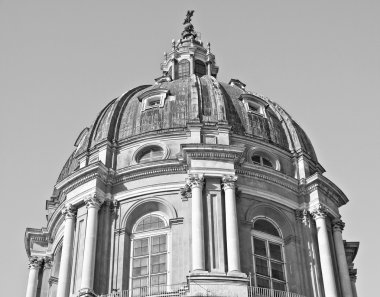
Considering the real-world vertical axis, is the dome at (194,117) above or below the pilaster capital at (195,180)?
above

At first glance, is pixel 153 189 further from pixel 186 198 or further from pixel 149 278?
pixel 149 278

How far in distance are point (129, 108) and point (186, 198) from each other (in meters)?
9.51

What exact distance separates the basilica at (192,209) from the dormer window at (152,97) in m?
0.09

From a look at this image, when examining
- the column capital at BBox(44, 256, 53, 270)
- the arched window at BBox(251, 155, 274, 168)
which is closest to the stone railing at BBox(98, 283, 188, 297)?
the column capital at BBox(44, 256, 53, 270)

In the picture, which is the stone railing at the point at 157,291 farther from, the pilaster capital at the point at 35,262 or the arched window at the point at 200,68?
the arched window at the point at 200,68

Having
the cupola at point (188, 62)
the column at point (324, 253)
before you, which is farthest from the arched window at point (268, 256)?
the cupola at point (188, 62)

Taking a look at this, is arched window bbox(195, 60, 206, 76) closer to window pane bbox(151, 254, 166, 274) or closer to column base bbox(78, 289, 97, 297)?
window pane bbox(151, 254, 166, 274)

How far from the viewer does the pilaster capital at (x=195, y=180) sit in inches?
1580

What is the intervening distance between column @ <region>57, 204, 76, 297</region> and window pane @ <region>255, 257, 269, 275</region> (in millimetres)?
9485

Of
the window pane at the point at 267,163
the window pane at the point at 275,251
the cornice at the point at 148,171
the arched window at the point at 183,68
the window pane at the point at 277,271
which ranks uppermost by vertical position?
the arched window at the point at 183,68

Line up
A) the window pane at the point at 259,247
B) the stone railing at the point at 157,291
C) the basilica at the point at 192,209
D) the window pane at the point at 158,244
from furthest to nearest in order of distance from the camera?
the window pane at the point at 259,247 < the window pane at the point at 158,244 < the basilica at the point at 192,209 < the stone railing at the point at 157,291

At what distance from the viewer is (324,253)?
40.9 metres

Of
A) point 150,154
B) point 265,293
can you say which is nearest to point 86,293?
point 265,293

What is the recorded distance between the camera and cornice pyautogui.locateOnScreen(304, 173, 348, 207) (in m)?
43.5
